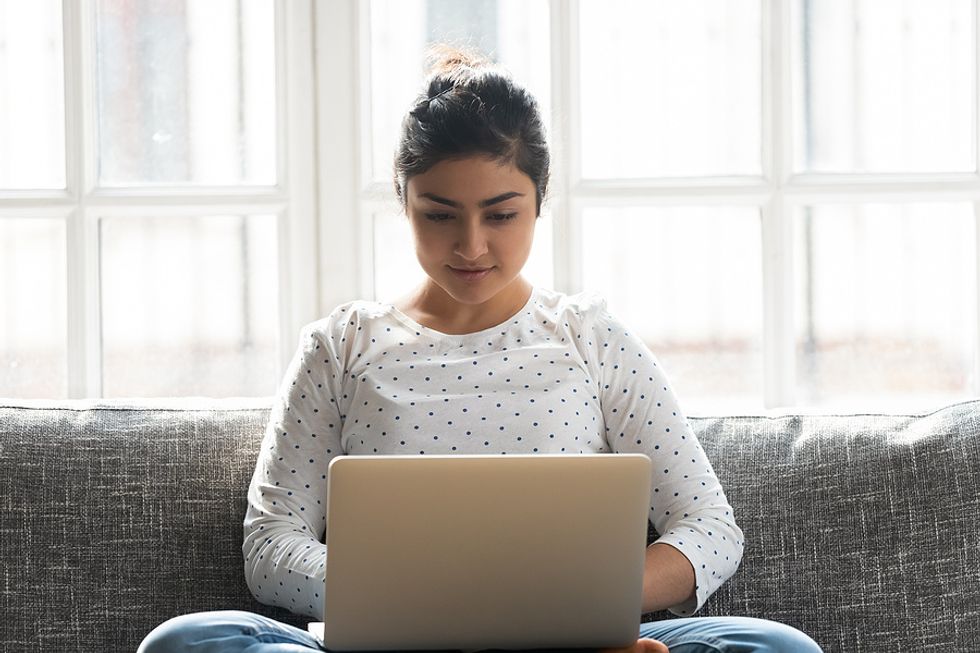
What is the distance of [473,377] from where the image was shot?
5.78 ft

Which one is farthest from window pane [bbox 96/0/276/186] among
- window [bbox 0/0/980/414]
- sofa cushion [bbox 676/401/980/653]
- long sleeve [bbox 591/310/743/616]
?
sofa cushion [bbox 676/401/980/653]

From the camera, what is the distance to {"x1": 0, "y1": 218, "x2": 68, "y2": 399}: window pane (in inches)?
94.0

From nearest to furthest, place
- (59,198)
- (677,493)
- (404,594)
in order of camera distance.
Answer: (404,594) < (677,493) < (59,198)

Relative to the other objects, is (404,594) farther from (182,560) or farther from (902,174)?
(902,174)

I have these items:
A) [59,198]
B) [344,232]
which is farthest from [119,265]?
[344,232]

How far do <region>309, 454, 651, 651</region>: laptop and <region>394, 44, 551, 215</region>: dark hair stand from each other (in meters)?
0.62

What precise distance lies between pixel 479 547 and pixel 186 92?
4.79 feet

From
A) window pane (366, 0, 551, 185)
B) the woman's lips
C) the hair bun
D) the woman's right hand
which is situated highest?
window pane (366, 0, 551, 185)

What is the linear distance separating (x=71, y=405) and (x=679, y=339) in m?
1.14

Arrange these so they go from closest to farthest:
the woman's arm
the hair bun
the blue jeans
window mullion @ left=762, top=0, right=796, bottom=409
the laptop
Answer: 1. the laptop
2. the blue jeans
3. the woman's arm
4. the hair bun
5. window mullion @ left=762, top=0, right=796, bottom=409

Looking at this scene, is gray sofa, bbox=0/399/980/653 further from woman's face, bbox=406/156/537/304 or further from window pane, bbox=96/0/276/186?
window pane, bbox=96/0/276/186

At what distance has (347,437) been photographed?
1761mm

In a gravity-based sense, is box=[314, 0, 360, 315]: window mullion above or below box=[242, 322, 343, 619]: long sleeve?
above

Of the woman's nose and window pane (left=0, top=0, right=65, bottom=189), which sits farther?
window pane (left=0, top=0, right=65, bottom=189)
